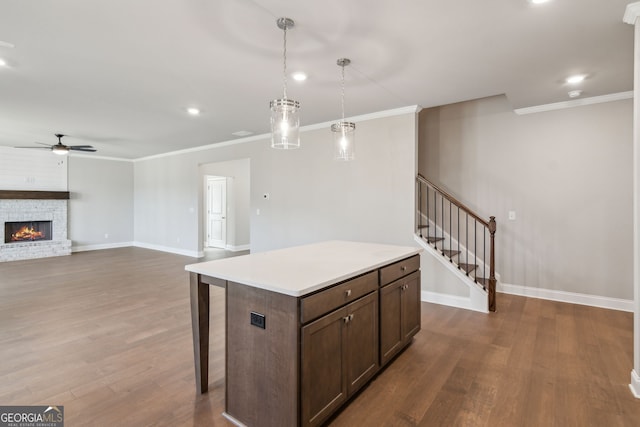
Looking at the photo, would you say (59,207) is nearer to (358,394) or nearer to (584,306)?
(358,394)

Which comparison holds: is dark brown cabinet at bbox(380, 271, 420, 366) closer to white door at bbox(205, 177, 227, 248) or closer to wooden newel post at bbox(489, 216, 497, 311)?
wooden newel post at bbox(489, 216, 497, 311)

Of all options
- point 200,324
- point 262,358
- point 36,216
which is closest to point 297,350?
point 262,358

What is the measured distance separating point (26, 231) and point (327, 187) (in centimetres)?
773

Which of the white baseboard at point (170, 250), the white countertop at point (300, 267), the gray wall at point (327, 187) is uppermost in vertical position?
the gray wall at point (327, 187)

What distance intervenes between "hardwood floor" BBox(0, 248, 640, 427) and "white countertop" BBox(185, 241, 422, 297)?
884mm

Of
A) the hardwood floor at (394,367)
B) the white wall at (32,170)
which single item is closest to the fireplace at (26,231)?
the white wall at (32,170)

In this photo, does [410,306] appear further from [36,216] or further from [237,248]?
[36,216]

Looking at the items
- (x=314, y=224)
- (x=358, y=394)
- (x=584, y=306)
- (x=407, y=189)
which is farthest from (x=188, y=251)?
(x=584, y=306)

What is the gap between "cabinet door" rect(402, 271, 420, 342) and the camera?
2699 millimetres

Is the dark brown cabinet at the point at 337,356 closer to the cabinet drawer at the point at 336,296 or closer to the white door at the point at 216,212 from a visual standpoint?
the cabinet drawer at the point at 336,296

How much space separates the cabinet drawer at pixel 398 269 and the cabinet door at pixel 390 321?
50mm

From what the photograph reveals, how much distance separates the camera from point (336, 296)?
6.14 ft

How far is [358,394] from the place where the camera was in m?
2.17

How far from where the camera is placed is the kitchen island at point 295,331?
1.63 meters
